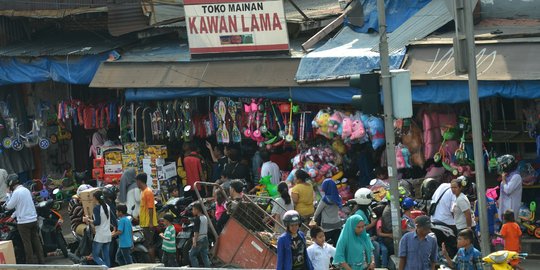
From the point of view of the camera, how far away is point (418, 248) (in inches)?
545

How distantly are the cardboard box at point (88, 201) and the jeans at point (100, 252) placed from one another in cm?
110

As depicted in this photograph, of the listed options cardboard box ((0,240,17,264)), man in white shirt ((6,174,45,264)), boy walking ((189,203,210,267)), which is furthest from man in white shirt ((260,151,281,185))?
cardboard box ((0,240,17,264))

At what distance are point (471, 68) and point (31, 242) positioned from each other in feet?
25.8

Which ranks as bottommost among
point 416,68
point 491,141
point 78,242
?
point 78,242

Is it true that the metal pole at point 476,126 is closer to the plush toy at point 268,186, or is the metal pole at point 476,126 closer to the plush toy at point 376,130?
the plush toy at point 376,130

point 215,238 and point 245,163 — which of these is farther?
point 245,163

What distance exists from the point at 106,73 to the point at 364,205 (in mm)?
7899

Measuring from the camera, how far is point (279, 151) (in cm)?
2214

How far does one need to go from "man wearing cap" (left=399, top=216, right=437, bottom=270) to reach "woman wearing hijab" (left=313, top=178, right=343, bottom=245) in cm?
334

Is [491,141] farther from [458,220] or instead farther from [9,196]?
[9,196]

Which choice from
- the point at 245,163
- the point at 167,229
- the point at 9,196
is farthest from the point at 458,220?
the point at 9,196

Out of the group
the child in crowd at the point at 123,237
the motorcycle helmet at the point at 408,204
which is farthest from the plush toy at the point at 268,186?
the motorcycle helmet at the point at 408,204

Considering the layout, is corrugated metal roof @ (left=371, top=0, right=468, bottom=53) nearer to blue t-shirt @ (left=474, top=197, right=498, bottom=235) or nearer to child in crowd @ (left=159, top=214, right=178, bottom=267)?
blue t-shirt @ (left=474, top=197, right=498, bottom=235)

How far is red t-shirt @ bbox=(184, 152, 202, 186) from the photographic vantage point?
73.5 ft
